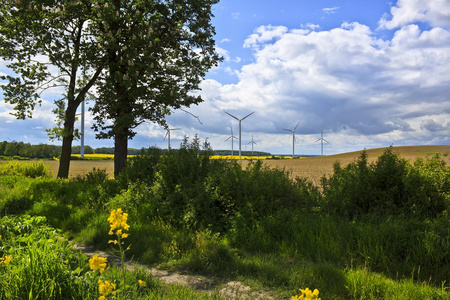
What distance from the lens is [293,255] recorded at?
6.00 metres

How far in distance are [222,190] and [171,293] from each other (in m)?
4.04

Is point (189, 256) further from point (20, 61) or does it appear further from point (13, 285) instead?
point (20, 61)

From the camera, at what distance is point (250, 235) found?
6676mm

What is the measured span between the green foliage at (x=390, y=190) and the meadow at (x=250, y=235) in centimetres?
3

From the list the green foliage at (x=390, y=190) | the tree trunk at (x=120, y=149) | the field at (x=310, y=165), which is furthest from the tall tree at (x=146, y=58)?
the green foliage at (x=390, y=190)

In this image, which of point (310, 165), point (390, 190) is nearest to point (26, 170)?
point (390, 190)

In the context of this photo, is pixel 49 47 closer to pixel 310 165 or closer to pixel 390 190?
pixel 390 190

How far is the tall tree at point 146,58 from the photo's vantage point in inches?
520

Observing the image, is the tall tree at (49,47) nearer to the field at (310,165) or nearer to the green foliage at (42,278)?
the field at (310,165)

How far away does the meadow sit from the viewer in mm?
4148

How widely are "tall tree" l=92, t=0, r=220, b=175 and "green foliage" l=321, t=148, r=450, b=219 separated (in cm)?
836

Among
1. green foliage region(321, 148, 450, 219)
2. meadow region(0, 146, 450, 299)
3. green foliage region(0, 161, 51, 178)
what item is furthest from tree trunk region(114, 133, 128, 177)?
green foliage region(321, 148, 450, 219)

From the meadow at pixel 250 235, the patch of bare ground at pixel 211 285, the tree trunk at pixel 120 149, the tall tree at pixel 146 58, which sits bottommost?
the patch of bare ground at pixel 211 285

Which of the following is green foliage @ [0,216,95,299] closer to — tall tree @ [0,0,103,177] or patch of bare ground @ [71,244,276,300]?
patch of bare ground @ [71,244,276,300]
